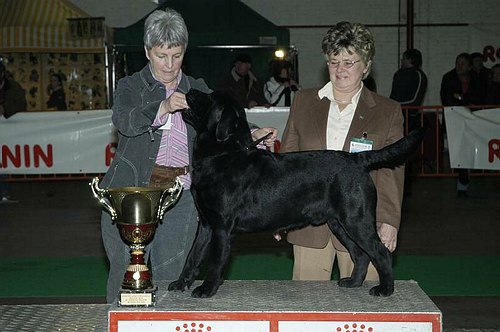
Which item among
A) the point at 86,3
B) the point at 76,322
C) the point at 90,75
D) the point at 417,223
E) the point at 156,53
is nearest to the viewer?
the point at 156,53

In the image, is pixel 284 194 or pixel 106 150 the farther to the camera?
pixel 106 150

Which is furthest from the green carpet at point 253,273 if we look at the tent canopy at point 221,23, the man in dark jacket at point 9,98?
the tent canopy at point 221,23

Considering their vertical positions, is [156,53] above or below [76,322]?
above

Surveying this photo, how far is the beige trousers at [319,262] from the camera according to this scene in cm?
372

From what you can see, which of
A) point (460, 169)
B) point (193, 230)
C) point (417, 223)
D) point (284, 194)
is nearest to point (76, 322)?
point (193, 230)

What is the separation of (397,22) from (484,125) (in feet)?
25.1

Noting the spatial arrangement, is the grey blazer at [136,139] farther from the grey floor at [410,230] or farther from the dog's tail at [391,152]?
the grey floor at [410,230]

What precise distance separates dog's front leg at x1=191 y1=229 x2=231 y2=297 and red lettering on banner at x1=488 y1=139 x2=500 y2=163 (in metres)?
7.76

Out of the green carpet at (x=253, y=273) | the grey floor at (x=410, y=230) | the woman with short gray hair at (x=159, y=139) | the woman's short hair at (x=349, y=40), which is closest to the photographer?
the woman with short gray hair at (x=159, y=139)

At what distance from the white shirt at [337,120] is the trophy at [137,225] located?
0.77m

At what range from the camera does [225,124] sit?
116 inches

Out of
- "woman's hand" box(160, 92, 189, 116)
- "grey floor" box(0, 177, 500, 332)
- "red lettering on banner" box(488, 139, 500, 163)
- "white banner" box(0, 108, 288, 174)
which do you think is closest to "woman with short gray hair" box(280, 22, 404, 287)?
"woman's hand" box(160, 92, 189, 116)

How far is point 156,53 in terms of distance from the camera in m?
3.30

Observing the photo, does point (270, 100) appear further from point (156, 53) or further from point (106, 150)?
point (156, 53)
